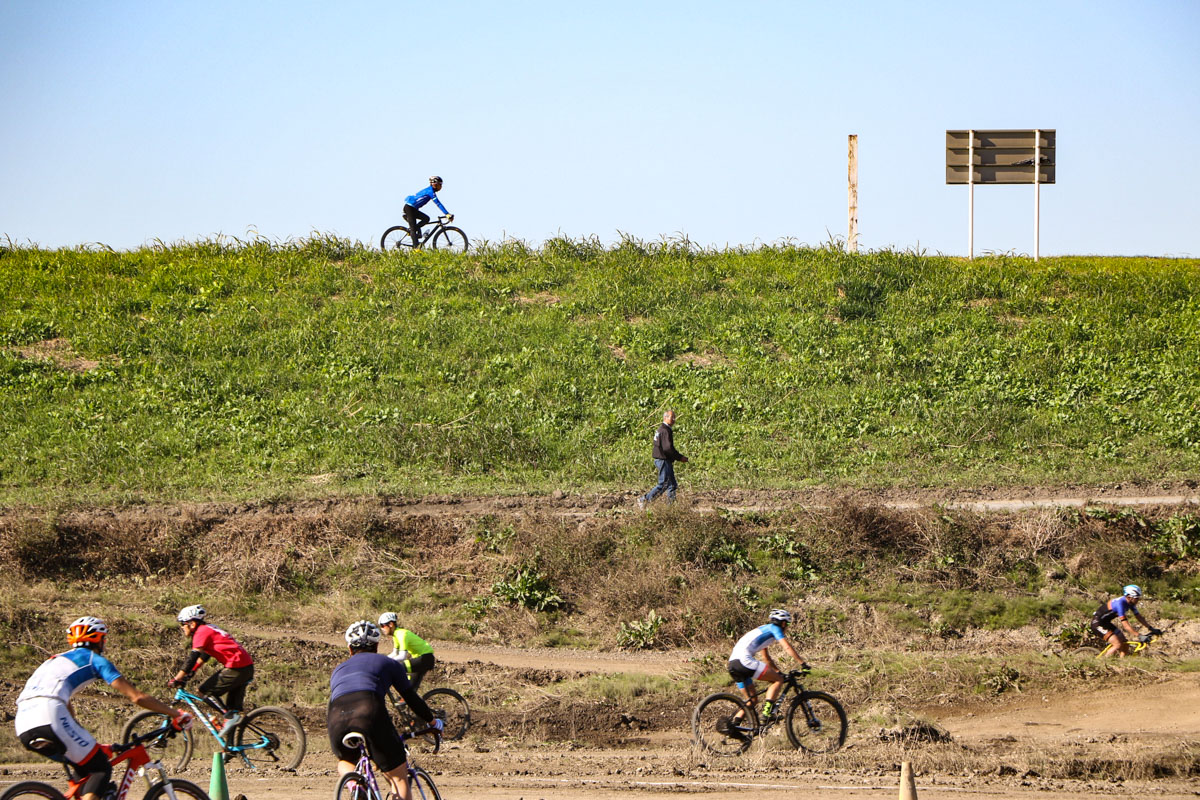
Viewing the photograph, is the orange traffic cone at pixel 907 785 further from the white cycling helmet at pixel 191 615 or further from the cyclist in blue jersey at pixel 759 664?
the white cycling helmet at pixel 191 615

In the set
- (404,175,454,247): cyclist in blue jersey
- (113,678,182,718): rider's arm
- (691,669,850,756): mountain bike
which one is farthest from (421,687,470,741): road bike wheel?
(404,175,454,247): cyclist in blue jersey

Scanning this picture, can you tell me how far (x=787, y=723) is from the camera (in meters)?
10.5

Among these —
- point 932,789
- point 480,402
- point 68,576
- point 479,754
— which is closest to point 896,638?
point 932,789

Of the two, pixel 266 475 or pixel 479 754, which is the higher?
pixel 266 475

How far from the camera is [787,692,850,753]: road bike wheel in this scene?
10484 mm

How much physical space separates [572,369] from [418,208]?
22.3 feet

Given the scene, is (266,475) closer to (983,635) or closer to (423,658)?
(423,658)

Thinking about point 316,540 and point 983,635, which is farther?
point 316,540

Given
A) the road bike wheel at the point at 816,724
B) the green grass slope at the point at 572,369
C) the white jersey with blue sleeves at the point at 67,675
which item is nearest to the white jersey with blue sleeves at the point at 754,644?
the road bike wheel at the point at 816,724

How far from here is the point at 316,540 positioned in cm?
1622

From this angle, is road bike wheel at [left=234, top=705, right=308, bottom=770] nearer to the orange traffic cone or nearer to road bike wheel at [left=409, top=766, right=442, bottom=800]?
road bike wheel at [left=409, top=766, right=442, bottom=800]

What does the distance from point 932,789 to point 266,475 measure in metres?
13.8

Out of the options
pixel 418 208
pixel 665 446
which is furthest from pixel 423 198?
pixel 665 446

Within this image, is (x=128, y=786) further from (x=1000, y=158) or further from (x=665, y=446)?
(x=1000, y=158)
